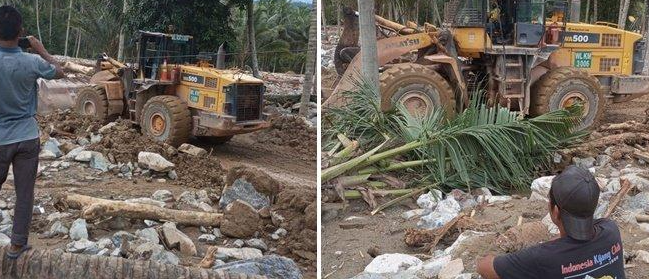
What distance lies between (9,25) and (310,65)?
5.03ft

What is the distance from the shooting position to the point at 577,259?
176 cm

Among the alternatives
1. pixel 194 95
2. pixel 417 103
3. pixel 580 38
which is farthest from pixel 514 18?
pixel 194 95

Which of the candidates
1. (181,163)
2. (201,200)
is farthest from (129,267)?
(181,163)

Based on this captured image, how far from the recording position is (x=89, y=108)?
6.25 metres

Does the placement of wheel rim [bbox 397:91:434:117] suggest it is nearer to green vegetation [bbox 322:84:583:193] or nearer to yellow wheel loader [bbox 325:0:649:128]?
yellow wheel loader [bbox 325:0:649:128]

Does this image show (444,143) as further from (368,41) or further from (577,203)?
(577,203)

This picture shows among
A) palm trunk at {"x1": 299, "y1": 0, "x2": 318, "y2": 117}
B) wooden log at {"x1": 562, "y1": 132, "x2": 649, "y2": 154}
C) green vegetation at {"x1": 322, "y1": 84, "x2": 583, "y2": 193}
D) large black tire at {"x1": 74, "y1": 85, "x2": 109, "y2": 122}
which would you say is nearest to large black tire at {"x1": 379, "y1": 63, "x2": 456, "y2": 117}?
green vegetation at {"x1": 322, "y1": 84, "x2": 583, "y2": 193}

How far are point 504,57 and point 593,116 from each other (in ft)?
1.71

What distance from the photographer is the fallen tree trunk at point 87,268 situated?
276 cm

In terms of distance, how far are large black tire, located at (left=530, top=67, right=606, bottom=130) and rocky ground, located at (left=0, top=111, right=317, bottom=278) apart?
1264 millimetres

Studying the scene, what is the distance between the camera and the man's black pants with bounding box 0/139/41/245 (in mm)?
2740

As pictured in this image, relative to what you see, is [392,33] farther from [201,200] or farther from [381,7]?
[201,200]

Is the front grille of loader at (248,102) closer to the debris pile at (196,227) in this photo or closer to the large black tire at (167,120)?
the large black tire at (167,120)

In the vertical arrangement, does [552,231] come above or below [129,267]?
above
